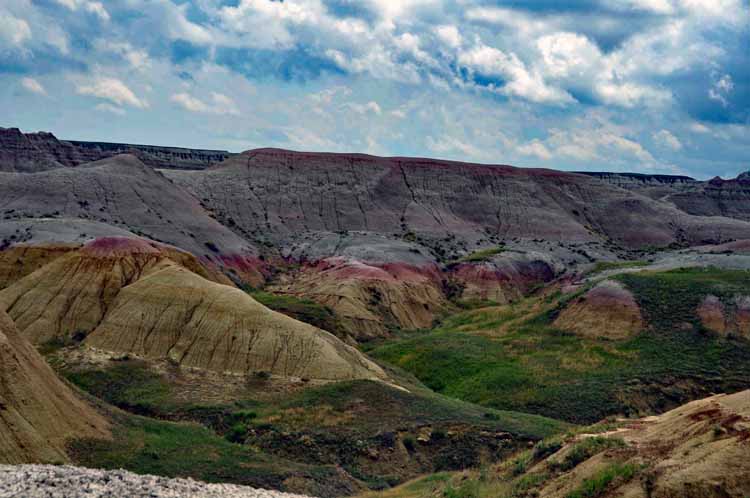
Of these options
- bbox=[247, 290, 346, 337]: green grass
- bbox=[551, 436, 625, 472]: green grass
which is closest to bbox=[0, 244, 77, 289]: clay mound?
bbox=[247, 290, 346, 337]: green grass

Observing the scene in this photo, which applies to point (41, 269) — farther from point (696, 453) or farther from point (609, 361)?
point (696, 453)

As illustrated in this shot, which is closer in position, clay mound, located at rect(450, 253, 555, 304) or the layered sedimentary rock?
the layered sedimentary rock

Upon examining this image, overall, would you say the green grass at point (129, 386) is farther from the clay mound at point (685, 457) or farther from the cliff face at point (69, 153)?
the cliff face at point (69, 153)

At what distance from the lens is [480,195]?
469 ft

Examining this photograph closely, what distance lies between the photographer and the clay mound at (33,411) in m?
23.5

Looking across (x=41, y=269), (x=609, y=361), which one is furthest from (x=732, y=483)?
(x=41, y=269)

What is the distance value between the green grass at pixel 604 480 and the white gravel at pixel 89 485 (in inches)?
337

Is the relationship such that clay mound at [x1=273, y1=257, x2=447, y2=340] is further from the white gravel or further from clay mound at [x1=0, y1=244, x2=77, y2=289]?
the white gravel

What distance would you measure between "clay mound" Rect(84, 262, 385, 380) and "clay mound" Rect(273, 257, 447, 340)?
20727mm

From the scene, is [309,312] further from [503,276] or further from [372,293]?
[503,276]

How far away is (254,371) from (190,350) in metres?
4.77

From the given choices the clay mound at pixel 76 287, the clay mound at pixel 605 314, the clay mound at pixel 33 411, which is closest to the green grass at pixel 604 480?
the clay mound at pixel 33 411

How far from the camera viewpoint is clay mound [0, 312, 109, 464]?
23.5 meters

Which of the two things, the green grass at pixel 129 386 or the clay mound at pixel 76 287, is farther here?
the clay mound at pixel 76 287
